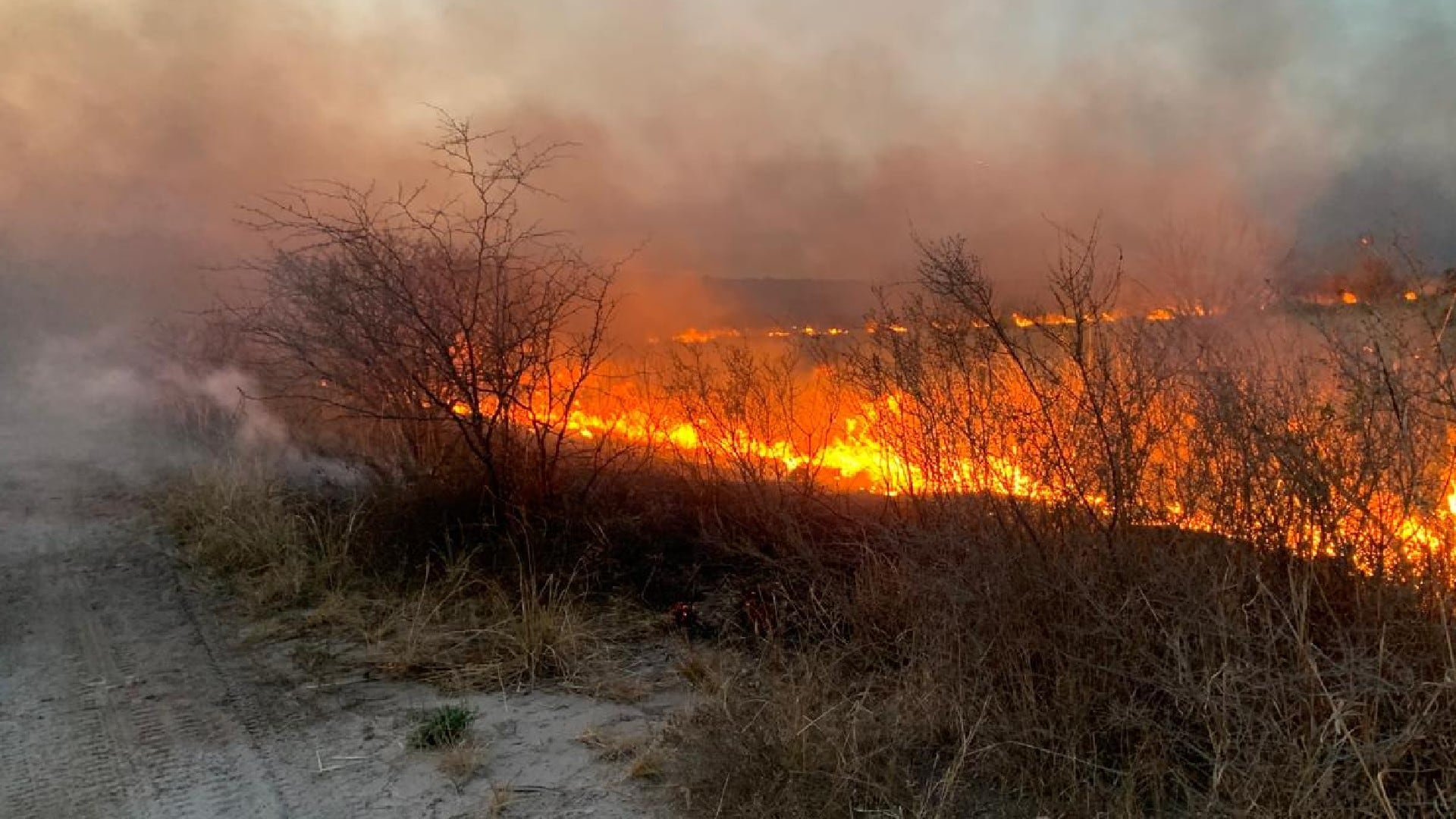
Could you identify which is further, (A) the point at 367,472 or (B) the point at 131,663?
(A) the point at 367,472

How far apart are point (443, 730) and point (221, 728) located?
1.17 metres

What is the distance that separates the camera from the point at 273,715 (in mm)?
5230

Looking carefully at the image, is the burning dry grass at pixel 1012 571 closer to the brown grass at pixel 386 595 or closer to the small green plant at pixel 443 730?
the brown grass at pixel 386 595

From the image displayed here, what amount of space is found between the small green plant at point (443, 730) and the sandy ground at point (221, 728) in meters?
0.07

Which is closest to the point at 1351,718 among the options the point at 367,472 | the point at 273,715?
the point at 273,715

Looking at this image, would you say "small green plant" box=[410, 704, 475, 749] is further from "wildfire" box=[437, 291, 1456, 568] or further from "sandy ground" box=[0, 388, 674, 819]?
"wildfire" box=[437, 291, 1456, 568]

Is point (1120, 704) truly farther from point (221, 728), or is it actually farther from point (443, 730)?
point (221, 728)

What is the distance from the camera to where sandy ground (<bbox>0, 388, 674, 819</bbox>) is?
425 centimetres

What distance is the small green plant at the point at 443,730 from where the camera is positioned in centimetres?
474

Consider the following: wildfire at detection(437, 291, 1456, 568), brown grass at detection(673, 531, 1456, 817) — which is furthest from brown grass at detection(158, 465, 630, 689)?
brown grass at detection(673, 531, 1456, 817)

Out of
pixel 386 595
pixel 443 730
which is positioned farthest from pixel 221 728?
pixel 386 595

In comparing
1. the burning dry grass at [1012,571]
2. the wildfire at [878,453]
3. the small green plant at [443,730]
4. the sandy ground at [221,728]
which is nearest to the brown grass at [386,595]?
the burning dry grass at [1012,571]

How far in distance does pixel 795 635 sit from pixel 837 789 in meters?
2.29

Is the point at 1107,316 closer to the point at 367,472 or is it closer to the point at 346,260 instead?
the point at 346,260
